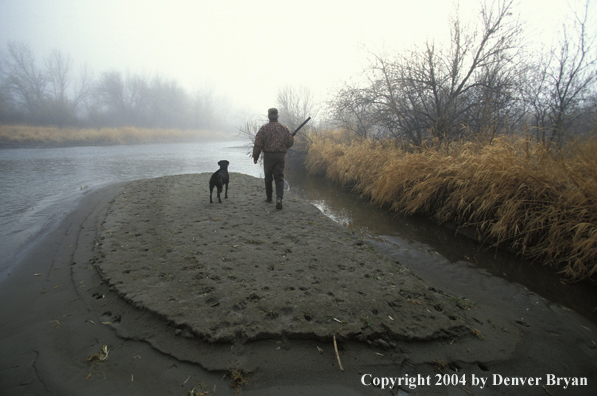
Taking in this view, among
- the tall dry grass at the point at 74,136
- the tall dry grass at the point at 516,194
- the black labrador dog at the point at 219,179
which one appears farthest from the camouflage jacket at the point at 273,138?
the tall dry grass at the point at 74,136

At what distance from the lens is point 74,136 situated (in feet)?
99.1

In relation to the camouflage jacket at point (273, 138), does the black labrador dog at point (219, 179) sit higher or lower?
lower

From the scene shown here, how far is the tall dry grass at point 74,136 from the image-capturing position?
24891 millimetres

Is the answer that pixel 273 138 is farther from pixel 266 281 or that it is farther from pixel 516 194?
pixel 516 194

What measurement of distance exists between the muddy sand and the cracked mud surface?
0.05 ft

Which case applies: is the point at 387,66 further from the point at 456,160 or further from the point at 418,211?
the point at 418,211

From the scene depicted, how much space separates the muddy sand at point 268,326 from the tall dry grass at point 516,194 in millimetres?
1100

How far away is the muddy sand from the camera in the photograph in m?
1.91

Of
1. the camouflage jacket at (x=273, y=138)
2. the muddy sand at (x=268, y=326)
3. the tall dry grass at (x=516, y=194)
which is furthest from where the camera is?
the camouflage jacket at (x=273, y=138)

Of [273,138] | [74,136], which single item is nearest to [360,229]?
[273,138]

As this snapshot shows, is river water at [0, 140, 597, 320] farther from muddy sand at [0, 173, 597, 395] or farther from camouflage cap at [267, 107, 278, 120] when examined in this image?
camouflage cap at [267, 107, 278, 120]

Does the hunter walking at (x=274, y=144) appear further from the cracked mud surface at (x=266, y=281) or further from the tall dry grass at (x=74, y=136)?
the tall dry grass at (x=74, y=136)

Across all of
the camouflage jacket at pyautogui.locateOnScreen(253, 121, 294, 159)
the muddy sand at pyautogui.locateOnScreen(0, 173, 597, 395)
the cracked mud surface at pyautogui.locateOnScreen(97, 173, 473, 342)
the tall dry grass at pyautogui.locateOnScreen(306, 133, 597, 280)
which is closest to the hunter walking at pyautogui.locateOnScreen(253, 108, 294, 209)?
the camouflage jacket at pyautogui.locateOnScreen(253, 121, 294, 159)

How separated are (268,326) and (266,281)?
0.74m
